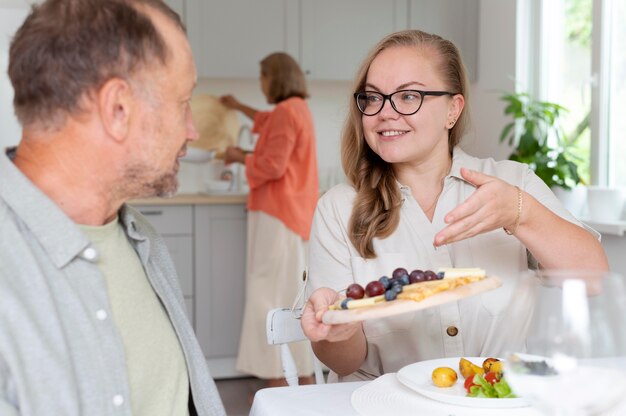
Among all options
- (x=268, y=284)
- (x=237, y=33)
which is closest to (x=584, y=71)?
(x=268, y=284)

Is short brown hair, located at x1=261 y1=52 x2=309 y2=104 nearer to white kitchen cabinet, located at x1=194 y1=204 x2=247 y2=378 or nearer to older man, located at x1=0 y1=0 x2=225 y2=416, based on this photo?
white kitchen cabinet, located at x1=194 y1=204 x2=247 y2=378

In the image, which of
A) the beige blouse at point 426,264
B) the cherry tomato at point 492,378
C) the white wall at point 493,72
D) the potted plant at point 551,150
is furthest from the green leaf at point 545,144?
the cherry tomato at point 492,378

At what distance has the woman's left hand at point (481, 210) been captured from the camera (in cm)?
141

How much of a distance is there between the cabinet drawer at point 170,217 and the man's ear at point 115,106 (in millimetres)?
3189

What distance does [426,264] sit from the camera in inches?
72.5

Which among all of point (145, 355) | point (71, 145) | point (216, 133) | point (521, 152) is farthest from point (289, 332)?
point (216, 133)

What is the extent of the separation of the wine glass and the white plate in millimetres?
382

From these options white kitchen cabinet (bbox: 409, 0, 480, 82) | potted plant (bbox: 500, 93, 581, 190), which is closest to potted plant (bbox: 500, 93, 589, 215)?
potted plant (bbox: 500, 93, 581, 190)

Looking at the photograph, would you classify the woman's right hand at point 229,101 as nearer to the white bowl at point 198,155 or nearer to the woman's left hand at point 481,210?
the white bowl at point 198,155

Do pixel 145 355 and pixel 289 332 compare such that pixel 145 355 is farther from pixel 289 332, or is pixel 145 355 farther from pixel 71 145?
pixel 289 332

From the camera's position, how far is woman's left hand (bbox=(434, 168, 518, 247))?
141 cm

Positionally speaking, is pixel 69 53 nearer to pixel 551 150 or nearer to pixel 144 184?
pixel 144 184

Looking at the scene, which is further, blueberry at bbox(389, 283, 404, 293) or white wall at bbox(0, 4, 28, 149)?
white wall at bbox(0, 4, 28, 149)

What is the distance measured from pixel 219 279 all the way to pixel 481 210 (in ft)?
10.2
